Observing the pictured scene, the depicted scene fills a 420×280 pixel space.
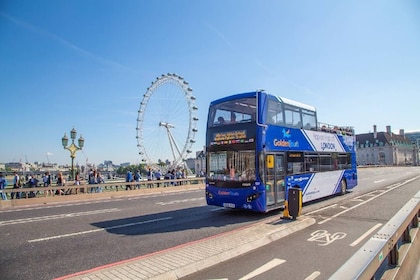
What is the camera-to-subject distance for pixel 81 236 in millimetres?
8500

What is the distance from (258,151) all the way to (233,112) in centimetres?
207

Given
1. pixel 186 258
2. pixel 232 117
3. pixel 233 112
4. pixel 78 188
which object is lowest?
pixel 186 258

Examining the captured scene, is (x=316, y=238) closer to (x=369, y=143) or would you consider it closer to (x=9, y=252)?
(x=9, y=252)

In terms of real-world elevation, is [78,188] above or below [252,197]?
below

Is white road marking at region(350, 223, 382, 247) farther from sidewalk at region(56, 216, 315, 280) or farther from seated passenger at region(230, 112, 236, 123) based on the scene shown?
seated passenger at region(230, 112, 236, 123)

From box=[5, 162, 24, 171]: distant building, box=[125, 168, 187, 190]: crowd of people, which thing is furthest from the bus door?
box=[5, 162, 24, 171]: distant building

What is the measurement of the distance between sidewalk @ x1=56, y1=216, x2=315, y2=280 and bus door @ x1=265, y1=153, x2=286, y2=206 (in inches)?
112

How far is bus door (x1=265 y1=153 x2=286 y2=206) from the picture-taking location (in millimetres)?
11003

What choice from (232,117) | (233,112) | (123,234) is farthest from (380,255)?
(233,112)

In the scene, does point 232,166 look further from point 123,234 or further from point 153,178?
point 153,178

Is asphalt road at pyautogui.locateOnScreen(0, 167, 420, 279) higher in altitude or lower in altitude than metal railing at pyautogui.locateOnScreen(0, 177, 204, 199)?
lower

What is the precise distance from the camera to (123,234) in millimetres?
8719

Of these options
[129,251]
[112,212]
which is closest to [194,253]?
[129,251]

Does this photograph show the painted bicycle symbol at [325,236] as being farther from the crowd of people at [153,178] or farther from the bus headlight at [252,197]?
the crowd of people at [153,178]
